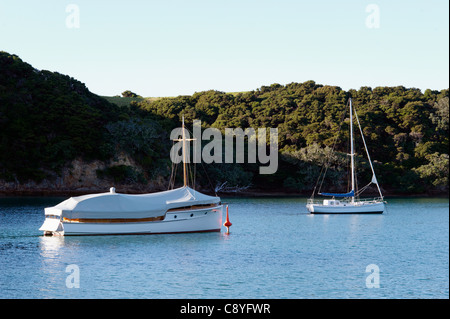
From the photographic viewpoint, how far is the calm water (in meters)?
26.8

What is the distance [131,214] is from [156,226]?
2.42 m

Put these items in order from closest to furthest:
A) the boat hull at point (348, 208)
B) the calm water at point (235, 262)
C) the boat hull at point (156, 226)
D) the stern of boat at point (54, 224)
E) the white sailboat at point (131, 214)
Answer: the calm water at point (235, 262)
the stern of boat at point (54, 224)
the white sailboat at point (131, 214)
the boat hull at point (156, 226)
the boat hull at point (348, 208)

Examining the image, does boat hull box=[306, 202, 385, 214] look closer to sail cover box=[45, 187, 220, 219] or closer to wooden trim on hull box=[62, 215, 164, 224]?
sail cover box=[45, 187, 220, 219]

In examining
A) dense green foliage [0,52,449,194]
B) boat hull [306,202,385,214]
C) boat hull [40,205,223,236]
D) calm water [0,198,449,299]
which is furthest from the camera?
dense green foliage [0,52,449,194]

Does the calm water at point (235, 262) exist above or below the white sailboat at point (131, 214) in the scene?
below

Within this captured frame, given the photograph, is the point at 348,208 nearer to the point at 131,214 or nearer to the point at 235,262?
the point at 131,214

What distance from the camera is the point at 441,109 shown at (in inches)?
4498

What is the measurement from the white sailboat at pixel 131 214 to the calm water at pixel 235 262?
853 mm

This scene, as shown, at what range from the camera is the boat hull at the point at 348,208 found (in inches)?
2648

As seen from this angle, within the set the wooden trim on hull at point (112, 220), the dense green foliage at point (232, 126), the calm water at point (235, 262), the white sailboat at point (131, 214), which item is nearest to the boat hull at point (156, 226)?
the white sailboat at point (131, 214)

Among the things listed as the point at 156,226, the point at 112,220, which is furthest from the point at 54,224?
the point at 156,226

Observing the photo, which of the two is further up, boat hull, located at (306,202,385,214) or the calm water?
the calm water

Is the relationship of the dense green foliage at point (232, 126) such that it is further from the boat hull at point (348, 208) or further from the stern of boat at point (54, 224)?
the stern of boat at point (54, 224)

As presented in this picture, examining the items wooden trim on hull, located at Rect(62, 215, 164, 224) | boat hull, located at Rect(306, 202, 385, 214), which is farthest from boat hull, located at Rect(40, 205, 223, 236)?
boat hull, located at Rect(306, 202, 385, 214)
